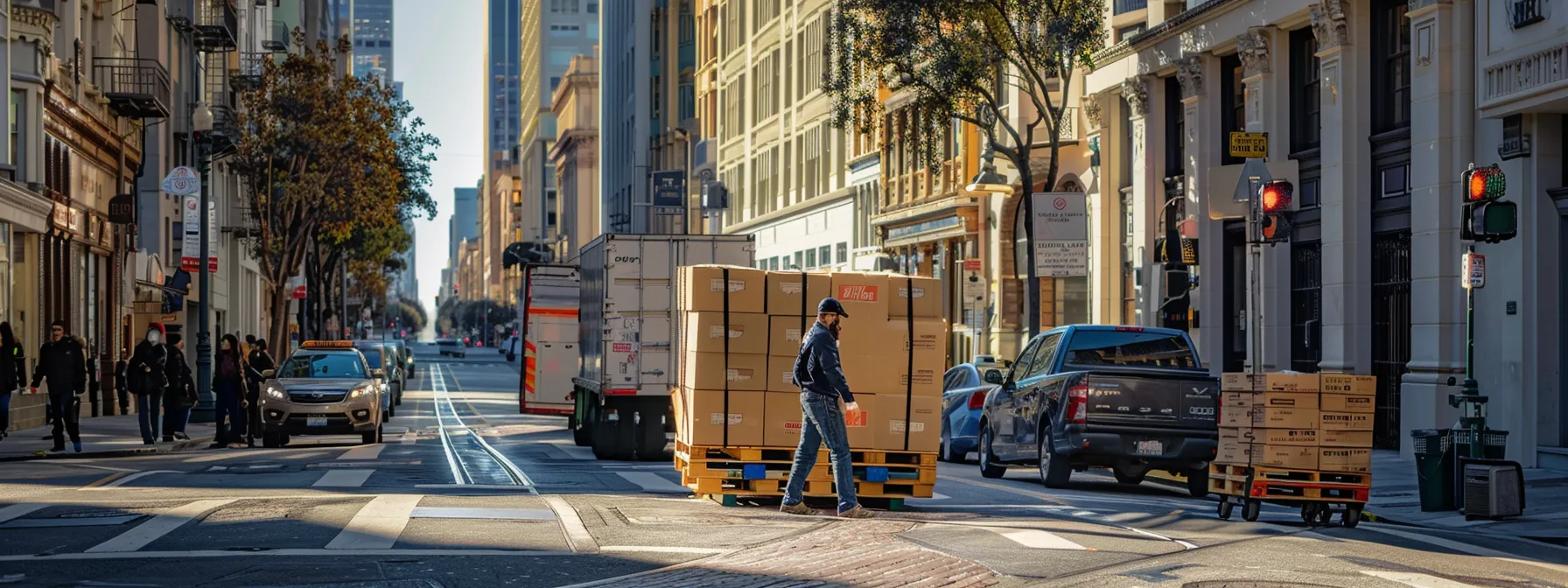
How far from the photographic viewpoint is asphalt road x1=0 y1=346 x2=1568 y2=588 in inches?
447

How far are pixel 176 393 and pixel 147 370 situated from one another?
1.12 meters

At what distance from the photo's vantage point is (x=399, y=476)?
65.1ft

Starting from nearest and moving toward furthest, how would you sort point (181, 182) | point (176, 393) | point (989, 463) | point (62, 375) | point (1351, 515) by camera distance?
point (1351, 515), point (989, 463), point (62, 375), point (176, 393), point (181, 182)

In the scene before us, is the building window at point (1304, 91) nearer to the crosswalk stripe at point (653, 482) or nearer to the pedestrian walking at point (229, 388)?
the crosswalk stripe at point (653, 482)

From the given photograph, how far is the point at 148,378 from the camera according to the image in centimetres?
2750

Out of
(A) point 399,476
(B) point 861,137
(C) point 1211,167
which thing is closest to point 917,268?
(B) point 861,137

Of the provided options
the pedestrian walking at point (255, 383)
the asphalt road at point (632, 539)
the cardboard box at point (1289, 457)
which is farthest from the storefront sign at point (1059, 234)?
the cardboard box at point (1289, 457)

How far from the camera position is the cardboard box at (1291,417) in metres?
16.1

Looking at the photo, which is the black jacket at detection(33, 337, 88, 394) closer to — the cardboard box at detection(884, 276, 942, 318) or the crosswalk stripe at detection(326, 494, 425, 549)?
the crosswalk stripe at detection(326, 494, 425, 549)

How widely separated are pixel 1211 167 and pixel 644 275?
452 inches

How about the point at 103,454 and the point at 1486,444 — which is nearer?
the point at 1486,444

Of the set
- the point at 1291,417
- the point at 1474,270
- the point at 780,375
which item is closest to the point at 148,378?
the point at 780,375

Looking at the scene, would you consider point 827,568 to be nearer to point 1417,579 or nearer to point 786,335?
point 1417,579

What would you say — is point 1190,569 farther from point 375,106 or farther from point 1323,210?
point 375,106
